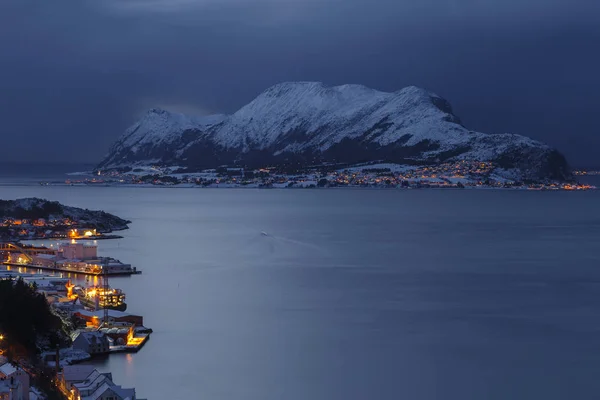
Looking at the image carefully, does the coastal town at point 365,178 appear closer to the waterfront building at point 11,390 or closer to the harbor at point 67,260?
the harbor at point 67,260

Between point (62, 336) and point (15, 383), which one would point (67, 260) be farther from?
point (15, 383)

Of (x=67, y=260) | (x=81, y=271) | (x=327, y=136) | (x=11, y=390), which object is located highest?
(x=327, y=136)

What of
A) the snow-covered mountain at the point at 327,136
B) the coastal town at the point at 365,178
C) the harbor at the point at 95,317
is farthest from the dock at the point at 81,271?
the snow-covered mountain at the point at 327,136

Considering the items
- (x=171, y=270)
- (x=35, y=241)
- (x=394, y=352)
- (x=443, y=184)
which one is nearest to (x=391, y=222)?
(x=35, y=241)

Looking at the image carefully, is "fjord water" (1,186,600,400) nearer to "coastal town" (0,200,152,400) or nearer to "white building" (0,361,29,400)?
"coastal town" (0,200,152,400)

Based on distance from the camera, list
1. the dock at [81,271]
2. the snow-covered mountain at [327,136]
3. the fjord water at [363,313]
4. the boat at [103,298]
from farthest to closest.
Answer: the snow-covered mountain at [327,136]
the dock at [81,271]
the boat at [103,298]
the fjord water at [363,313]

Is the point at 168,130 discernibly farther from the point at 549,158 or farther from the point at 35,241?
the point at 35,241

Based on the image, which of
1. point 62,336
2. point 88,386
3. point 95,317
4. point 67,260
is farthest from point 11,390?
point 67,260
